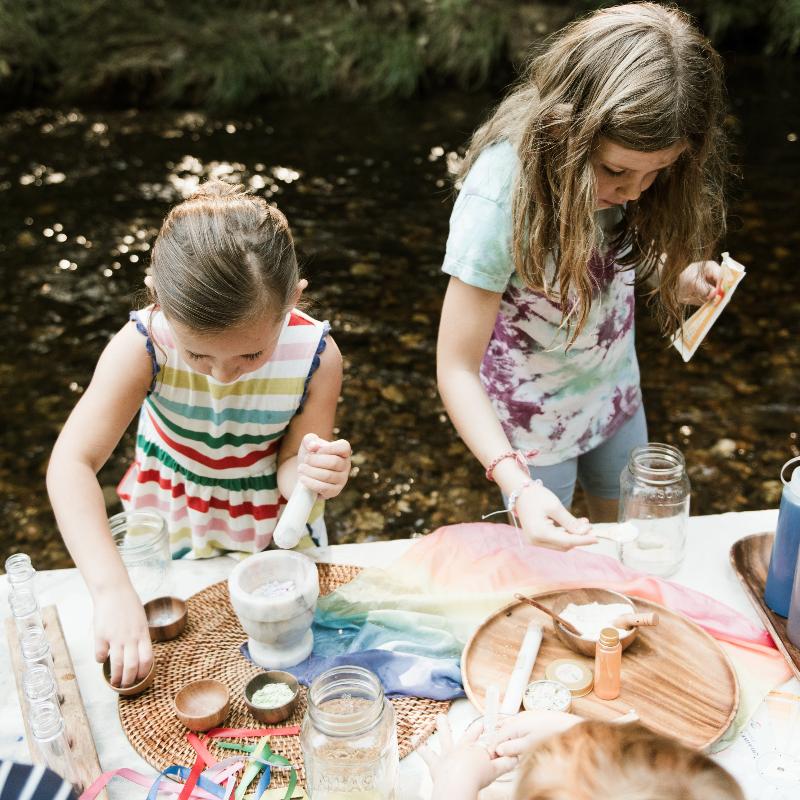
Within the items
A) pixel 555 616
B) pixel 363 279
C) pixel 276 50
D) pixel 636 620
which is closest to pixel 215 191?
pixel 555 616

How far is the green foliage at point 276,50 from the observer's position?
8773mm

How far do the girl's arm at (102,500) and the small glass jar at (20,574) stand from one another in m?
0.14

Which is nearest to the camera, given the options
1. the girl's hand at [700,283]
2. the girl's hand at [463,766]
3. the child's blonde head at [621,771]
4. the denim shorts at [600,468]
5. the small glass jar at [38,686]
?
the child's blonde head at [621,771]

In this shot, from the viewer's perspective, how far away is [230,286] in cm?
166

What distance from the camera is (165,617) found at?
171cm

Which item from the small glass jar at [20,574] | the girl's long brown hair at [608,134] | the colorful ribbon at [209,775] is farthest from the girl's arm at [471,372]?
the small glass jar at [20,574]

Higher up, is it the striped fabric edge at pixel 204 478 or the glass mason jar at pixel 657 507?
the glass mason jar at pixel 657 507

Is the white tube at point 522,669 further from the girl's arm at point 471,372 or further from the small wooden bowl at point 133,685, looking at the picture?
the small wooden bowl at point 133,685

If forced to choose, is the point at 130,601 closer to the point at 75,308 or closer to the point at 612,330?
the point at 612,330

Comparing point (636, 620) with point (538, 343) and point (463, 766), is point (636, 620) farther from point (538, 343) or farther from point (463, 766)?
point (538, 343)

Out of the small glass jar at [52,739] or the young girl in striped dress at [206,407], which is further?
the young girl in striped dress at [206,407]

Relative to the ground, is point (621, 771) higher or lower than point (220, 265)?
lower

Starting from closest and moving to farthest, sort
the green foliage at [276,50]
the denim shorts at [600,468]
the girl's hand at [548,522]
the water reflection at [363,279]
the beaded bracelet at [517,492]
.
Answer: the girl's hand at [548,522], the beaded bracelet at [517,492], the denim shorts at [600,468], the water reflection at [363,279], the green foliage at [276,50]

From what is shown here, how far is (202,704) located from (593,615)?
2.38 ft
